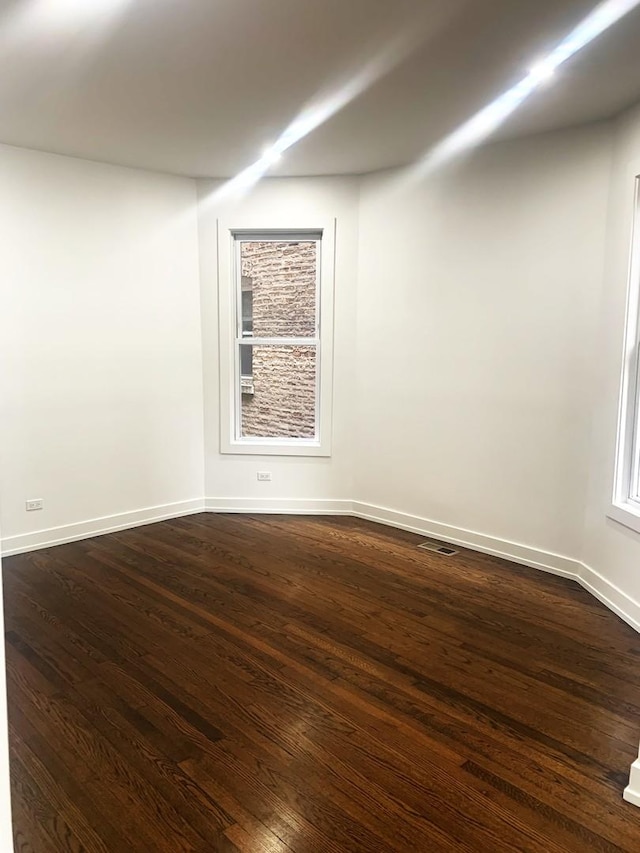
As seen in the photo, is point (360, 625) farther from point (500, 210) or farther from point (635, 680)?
point (500, 210)

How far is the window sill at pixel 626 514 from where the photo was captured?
302 centimetres

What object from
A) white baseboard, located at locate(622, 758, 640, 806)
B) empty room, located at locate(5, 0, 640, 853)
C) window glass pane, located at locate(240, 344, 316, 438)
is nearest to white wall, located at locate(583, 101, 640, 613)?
empty room, located at locate(5, 0, 640, 853)

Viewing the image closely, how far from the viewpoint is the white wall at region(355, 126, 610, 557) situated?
11.5ft

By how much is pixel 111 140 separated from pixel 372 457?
2.83 m

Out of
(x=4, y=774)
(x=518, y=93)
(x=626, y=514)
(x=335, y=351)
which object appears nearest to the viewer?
(x=4, y=774)

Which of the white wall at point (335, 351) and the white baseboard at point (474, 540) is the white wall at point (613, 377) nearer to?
the white baseboard at point (474, 540)

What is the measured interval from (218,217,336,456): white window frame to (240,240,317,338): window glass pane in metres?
0.06

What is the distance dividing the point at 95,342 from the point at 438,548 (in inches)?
111

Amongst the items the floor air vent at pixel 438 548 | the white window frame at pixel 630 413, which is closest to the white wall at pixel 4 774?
the white window frame at pixel 630 413

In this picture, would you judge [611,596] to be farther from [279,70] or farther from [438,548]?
[279,70]

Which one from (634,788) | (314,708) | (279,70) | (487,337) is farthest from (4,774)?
(487,337)

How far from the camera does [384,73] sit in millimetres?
2707

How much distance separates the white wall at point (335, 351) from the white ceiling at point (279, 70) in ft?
2.29

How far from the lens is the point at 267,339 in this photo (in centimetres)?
478
